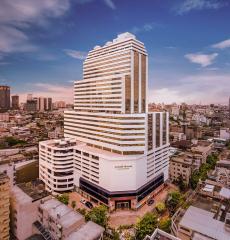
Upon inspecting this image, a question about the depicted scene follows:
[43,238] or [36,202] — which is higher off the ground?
[36,202]

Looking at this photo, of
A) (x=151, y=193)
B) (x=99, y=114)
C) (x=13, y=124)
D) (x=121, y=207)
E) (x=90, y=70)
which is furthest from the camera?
(x=13, y=124)

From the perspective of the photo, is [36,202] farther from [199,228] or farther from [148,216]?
Result: [199,228]

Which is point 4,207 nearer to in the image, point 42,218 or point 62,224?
point 42,218

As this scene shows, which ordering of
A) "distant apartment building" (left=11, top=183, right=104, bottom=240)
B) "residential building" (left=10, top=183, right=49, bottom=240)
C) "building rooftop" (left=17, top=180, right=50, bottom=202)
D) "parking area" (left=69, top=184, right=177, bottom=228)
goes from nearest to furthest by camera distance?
"distant apartment building" (left=11, top=183, right=104, bottom=240) < "residential building" (left=10, top=183, right=49, bottom=240) < "building rooftop" (left=17, top=180, right=50, bottom=202) < "parking area" (left=69, top=184, right=177, bottom=228)

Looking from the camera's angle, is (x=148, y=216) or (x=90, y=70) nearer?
(x=148, y=216)

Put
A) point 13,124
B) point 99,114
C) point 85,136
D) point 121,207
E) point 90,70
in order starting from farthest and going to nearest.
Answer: point 13,124 < point 90,70 < point 85,136 < point 99,114 < point 121,207

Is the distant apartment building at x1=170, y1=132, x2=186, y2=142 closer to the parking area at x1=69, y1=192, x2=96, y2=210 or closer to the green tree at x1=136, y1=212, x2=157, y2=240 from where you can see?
the parking area at x1=69, y1=192, x2=96, y2=210

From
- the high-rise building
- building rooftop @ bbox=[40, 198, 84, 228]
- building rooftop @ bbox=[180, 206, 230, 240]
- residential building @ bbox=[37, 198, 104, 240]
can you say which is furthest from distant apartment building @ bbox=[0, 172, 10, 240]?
building rooftop @ bbox=[180, 206, 230, 240]

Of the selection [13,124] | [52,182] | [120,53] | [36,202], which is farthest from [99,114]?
[13,124]
